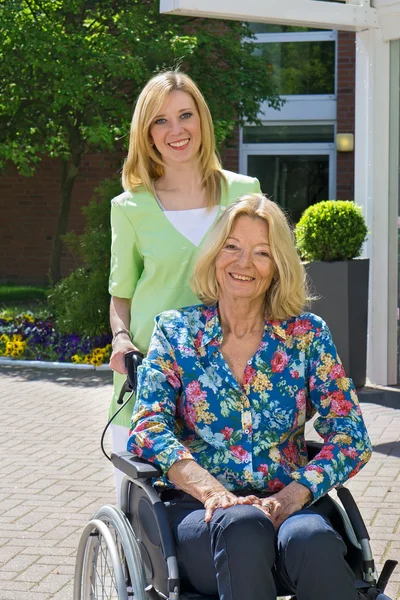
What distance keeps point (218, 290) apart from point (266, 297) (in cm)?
15

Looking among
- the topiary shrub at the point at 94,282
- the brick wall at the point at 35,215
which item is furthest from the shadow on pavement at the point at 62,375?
the brick wall at the point at 35,215

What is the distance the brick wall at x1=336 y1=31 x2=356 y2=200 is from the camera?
16.5 m

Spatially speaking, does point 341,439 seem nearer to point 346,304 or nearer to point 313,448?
point 313,448

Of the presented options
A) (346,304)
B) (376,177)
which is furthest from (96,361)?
(376,177)

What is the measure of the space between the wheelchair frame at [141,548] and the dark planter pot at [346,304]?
5.31m

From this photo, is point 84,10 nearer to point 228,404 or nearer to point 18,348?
point 18,348

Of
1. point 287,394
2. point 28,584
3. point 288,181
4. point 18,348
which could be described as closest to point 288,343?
point 287,394

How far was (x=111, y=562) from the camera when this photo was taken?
338 centimetres

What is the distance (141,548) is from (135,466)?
28 cm

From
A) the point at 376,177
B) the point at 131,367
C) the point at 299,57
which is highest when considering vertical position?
the point at 299,57

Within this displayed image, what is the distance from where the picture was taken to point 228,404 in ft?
10.8

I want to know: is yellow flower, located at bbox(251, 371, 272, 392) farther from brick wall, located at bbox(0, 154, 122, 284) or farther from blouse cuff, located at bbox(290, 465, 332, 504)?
brick wall, located at bbox(0, 154, 122, 284)

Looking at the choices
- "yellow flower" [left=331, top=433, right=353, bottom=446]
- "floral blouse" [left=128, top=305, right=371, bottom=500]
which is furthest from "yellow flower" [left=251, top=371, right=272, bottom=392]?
"yellow flower" [left=331, top=433, right=353, bottom=446]

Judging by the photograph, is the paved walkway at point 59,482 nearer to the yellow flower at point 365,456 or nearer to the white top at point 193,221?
the yellow flower at point 365,456
